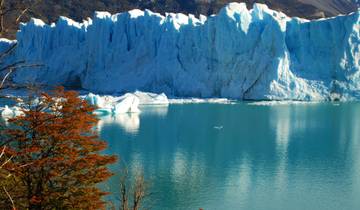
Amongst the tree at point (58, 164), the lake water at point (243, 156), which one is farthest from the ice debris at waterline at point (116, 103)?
the tree at point (58, 164)

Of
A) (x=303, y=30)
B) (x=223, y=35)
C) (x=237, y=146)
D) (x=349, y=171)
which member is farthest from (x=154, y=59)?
(x=349, y=171)

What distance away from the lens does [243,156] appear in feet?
43.0

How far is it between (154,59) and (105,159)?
23.7m

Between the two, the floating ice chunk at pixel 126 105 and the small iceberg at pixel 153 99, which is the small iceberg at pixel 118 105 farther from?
the small iceberg at pixel 153 99

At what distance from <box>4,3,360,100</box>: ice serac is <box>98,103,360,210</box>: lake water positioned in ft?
12.8

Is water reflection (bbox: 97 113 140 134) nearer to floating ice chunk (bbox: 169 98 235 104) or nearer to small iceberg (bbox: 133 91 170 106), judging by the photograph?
small iceberg (bbox: 133 91 170 106)

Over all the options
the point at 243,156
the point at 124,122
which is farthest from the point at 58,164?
the point at 124,122

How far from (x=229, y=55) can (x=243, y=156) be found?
48.7 ft

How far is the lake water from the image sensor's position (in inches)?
366

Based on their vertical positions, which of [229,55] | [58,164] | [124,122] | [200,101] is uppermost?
[229,55]

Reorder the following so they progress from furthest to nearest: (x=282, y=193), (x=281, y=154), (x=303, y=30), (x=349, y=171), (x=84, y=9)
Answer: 1. (x=84, y=9)
2. (x=303, y=30)
3. (x=281, y=154)
4. (x=349, y=171)
5. (x=282, y=193)

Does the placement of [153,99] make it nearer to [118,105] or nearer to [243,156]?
[118,105]

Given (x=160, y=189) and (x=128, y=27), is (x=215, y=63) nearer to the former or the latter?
(x=128, y=27)

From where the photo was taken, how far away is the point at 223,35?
2741cm
